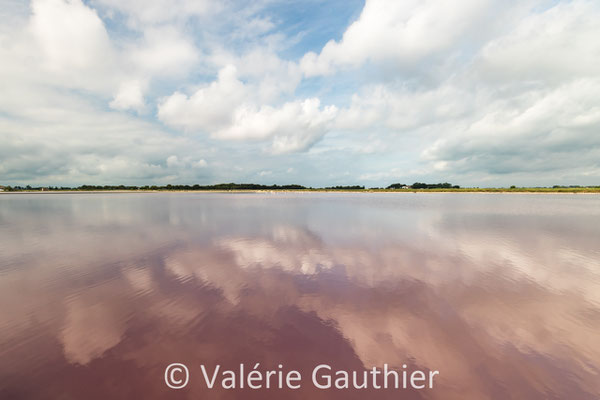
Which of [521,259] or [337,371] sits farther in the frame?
[521,259]

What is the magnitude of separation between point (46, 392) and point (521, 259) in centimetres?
2275

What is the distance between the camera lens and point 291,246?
730 inches

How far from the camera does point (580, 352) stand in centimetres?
659

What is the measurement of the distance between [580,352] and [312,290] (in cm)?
842

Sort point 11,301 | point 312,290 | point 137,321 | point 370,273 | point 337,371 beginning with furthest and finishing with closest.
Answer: point 370,273 → point 312,290 → point 11,301 → point 137,321 → point 337,371

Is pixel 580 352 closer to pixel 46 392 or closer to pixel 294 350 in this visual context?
pixel 294 350

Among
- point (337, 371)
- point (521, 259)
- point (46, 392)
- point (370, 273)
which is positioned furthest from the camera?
point (521, 259)

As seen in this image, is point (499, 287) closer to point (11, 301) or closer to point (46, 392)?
point (46, 392)

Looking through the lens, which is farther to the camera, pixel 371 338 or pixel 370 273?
pixel 370 273

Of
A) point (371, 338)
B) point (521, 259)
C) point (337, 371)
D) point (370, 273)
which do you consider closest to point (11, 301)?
point (337, 371)

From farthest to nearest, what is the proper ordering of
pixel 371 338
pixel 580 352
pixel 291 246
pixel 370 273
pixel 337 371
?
pixel 291 246 → pixel 370 273 → pixel 371 338 → pixel 580 352 → pixel 337 371

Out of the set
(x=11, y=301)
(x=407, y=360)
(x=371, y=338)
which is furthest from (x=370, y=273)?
(x=11, y=301)

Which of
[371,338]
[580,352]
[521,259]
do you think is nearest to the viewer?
[580,352]

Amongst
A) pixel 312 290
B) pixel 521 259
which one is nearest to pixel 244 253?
pixel 312 290
